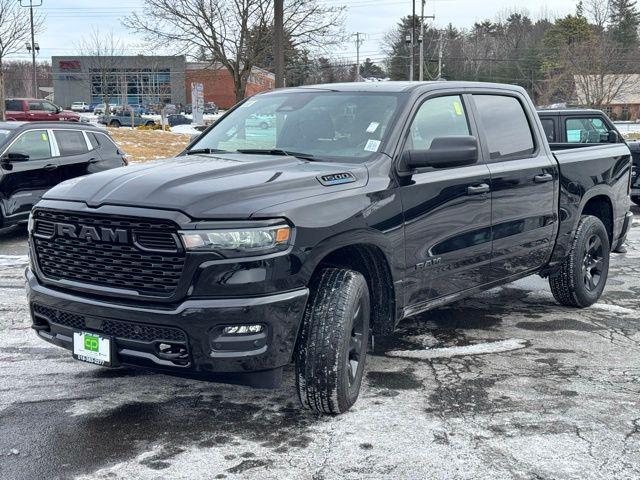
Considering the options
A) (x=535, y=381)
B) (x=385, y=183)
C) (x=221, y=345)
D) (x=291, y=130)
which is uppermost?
(x=291, y=130)

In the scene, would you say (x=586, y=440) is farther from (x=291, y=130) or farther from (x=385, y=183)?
(x=291, y=130)

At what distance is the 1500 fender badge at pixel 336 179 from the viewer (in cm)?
414

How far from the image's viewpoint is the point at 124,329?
3.79 m

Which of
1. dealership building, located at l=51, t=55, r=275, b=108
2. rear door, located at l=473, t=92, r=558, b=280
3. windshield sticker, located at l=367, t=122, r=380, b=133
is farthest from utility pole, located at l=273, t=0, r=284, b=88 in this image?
dealership building, located at l=51, t=55, r=275, b=108

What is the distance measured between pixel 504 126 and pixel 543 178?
0.52 meters

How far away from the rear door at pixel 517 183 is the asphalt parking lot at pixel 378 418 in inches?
27.1

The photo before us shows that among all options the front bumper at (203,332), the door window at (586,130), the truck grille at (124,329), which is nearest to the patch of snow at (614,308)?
the front bumper at (203,332)

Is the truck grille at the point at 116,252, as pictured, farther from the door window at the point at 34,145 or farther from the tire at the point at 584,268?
the door window at the point at 34,145

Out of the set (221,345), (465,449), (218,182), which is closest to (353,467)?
(465,449)

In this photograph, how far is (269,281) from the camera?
3.66 m

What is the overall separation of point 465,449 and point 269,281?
132 cm

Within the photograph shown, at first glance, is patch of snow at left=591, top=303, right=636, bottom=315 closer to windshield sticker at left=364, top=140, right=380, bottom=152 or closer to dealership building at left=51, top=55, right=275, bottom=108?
windshield sticker at left=364, top=140, right=380, bottom=152

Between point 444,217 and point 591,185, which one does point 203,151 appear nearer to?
→ point 444,217

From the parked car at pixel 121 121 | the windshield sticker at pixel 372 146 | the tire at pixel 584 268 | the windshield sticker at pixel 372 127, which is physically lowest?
the tire at pixel 584 268
